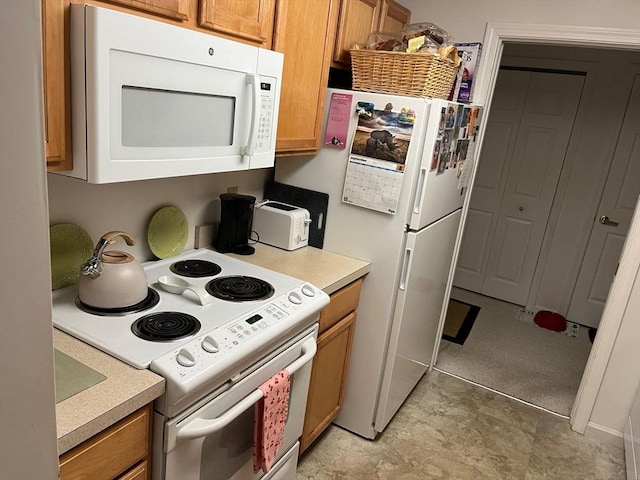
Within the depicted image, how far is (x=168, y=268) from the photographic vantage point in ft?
5.91

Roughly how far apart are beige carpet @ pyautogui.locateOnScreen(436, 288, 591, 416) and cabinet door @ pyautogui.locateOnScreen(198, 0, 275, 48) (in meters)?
2.35

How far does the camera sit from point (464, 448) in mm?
2408

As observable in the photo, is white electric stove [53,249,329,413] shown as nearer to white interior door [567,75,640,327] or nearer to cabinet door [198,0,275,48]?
cabinet door [198,0,275,48]

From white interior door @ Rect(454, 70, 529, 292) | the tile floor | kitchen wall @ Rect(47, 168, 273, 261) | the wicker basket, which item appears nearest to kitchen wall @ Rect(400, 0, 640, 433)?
the tile floor

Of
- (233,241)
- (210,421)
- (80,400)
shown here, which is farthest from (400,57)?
(80,400)

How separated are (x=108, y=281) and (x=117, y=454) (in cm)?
47

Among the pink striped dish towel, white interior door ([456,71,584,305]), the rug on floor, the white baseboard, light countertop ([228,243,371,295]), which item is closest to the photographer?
the pink striped dish towel

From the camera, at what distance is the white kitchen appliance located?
121cm

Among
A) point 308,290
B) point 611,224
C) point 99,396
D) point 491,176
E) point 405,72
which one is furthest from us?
point 491,176

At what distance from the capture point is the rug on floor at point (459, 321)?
11.6ft

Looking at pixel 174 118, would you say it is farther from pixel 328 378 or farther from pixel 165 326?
pixel 328 378

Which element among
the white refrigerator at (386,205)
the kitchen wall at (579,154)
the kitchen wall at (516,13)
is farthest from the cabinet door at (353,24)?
the kitchen wall at (579,154)

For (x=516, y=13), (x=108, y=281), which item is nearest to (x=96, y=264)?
(x=108, y=281)

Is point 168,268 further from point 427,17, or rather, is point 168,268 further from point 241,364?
point 427,17
